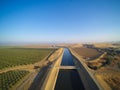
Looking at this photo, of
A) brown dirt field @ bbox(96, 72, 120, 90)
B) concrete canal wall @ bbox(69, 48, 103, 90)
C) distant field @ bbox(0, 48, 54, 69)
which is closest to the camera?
concrete canal wall @ bbox(69, 48, 103, 90)

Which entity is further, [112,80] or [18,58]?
[18,58]

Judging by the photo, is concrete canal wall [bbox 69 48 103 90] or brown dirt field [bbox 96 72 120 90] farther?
brown dirt field [bbox 96 72 120 90]

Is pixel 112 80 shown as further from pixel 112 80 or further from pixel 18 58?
pixel 18 58

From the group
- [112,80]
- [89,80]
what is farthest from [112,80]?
[89,80]

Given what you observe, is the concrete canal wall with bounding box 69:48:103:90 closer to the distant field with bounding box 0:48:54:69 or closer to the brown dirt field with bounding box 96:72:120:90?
the brown dirt field with bounding box 96:72:120:90

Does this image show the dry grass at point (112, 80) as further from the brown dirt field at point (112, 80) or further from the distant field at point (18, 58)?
the distant field at point (18, 58)

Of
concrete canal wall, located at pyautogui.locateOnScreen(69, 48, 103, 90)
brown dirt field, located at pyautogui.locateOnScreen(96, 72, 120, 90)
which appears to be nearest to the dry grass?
brown dirt field, located at pyautogui.locateOnScreen(96, 72, 120, 90)

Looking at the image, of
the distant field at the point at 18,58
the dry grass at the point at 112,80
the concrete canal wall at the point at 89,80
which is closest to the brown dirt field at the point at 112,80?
the dry grass at the point at 112,80

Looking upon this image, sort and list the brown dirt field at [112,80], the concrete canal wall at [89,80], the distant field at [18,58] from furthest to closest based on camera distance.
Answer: the distant field at [18,58]
the brown dirt field at [112,80]
the concrete canal wall at [89,80]

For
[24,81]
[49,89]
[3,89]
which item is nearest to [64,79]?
[49,89]

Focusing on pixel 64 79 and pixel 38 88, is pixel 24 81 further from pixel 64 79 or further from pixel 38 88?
pixel 64 79

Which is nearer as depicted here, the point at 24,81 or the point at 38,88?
the point at 38,88
